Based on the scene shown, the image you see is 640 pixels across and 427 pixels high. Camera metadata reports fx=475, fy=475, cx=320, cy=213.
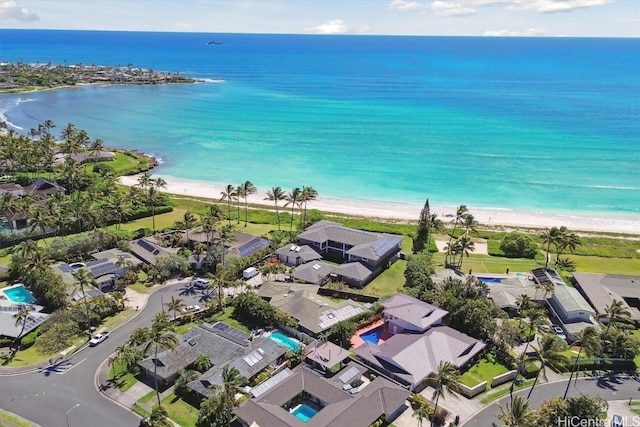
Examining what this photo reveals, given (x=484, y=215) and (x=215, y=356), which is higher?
(x=484, y=215)

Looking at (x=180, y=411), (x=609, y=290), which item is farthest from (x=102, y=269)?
(x=609, y=290)

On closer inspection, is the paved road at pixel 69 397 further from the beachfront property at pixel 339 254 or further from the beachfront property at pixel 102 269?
the beachfront property at pixel 339 254

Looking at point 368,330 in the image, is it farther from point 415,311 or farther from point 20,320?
point 20,320

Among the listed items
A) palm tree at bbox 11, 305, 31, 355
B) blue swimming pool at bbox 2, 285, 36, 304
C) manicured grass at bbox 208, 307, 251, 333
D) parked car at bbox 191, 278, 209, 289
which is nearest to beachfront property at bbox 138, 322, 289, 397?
manicured grass at bbox 208, 307, 251, 333

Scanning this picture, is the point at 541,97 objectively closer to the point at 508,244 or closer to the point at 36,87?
the point at 508,244

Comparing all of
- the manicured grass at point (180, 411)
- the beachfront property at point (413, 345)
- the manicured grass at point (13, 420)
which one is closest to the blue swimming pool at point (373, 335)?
the beachfront property at point (413, 345)

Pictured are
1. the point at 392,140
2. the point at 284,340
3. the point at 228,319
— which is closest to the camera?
the point at 284,340
